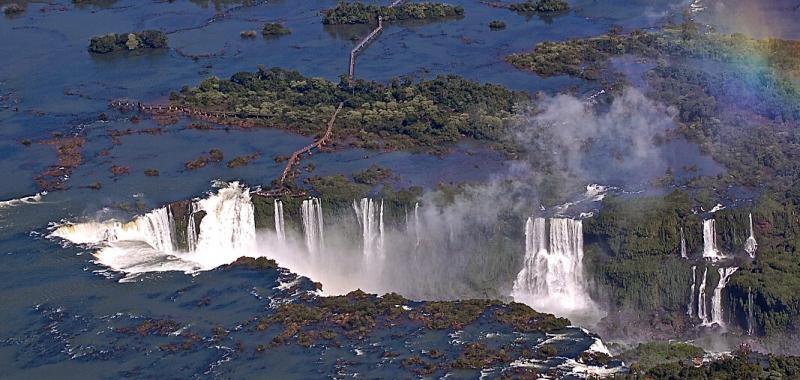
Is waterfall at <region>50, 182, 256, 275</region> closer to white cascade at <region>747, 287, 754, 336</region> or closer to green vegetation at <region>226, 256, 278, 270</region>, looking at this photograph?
green vegetation at <region>226, 256, 278, 270</region>

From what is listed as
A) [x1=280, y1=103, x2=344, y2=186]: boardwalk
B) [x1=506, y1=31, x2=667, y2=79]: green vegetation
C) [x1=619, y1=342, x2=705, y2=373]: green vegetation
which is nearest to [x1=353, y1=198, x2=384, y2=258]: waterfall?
[x1=280, y1=103, x2=344, y2=186]: boardwalk

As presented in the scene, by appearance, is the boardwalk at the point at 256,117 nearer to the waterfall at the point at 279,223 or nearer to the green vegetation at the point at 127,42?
the waterfall at the point at 279,223

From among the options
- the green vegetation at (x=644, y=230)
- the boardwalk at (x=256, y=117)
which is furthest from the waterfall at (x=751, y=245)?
the boardwalk at (x=256, y=117)

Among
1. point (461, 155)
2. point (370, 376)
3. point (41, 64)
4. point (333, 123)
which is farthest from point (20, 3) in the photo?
point (370, 376)

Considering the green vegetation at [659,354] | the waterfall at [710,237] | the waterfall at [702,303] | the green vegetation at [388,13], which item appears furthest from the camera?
the green vegetation at [388,13]

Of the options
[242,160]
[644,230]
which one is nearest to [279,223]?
[242,160]

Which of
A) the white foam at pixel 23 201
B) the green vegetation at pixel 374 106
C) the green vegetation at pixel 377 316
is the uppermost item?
the green vegetation at pixel 374 106
